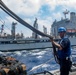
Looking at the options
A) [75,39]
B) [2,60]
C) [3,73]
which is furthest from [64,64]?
[75,39]

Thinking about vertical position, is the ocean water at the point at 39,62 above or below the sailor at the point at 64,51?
below

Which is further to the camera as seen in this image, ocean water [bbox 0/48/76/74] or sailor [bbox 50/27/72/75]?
ocean water [bbox 0/48/76/74]

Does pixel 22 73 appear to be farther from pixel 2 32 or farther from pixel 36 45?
pixel 2 32

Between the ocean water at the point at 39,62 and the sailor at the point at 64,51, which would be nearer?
the sailor at the point at 64,51

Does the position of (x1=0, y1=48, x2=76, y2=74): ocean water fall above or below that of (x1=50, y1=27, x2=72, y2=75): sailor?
below

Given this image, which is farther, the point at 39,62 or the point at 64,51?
the point at 39,62

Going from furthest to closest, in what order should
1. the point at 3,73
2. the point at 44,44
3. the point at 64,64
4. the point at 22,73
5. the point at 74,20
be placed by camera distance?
the point at 74,20
the point at 44,44
the point at 22,73
the point at 3,73
the point at 64,64

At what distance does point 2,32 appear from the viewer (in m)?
116

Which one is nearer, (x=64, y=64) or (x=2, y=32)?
(x=64, y=64)

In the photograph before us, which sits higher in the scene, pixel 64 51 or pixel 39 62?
pixel 64 51

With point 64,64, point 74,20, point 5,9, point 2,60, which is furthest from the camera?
point 74,20

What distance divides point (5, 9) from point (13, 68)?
3296mm

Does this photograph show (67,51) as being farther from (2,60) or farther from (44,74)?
(2,60)

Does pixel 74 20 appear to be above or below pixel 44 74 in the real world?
above
